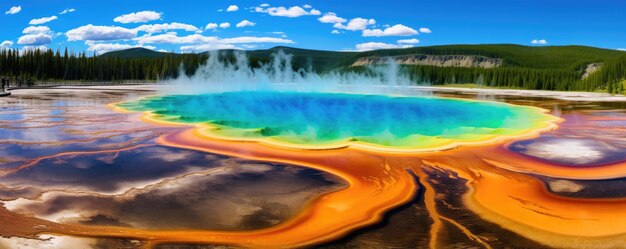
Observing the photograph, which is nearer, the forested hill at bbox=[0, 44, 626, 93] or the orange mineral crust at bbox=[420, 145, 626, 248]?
the orange mineral crust at bbox=[420, 145, 626, 248]

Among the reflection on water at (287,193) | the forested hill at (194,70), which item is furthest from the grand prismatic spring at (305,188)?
the forested hill at (194,70)

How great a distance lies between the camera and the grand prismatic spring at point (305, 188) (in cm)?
795

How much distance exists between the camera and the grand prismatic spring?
795 cm

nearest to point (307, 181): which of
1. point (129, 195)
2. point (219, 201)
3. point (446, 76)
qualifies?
point (219, 201)

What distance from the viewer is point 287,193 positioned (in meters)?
10.5

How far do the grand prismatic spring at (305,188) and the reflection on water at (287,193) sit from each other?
0.04 metres

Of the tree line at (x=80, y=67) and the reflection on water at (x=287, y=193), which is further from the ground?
the tree line at (x=80, y=67)

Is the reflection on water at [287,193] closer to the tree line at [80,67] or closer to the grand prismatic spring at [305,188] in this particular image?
the grand prismatic spring at [305,188]

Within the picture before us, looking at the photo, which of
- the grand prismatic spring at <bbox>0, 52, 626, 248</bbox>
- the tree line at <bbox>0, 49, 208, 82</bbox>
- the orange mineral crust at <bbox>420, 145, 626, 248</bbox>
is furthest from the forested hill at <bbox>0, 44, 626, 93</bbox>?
the orange mineral crust at <bbox>420, 145, 626, 248</bbox>

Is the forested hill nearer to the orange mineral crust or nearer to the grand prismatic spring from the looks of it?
the grand prismatic spring

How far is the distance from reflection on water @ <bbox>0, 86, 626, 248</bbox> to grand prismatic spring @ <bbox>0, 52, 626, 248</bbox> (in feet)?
0.14

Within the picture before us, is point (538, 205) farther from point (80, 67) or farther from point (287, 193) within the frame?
point (80, 67)

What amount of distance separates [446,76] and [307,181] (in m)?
127

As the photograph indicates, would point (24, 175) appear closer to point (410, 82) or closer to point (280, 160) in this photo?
point (280, 160)
